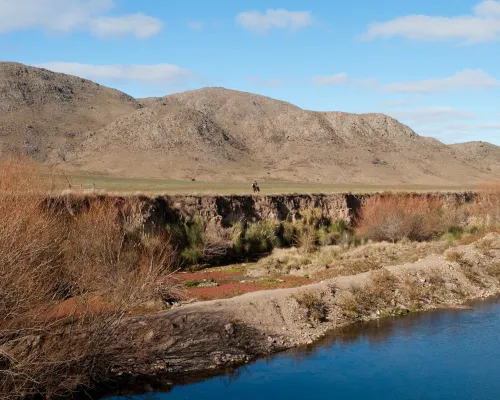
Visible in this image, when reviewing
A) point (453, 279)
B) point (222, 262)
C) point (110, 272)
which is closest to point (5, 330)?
point (110, 272)

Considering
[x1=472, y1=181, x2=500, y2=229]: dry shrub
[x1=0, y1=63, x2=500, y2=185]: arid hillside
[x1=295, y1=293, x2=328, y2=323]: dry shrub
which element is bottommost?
[x1=295, y1=293, x2=328, y2=323]: dry shrub

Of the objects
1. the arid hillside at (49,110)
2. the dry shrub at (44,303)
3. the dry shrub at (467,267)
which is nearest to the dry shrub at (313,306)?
the dry shrub at (44,303)

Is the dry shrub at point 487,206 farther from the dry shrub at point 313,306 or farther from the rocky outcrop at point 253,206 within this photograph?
the dry shrub at point 313,306

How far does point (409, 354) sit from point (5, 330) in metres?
13.3

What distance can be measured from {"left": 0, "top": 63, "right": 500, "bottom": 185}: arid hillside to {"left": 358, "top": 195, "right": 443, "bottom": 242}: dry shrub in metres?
42.8

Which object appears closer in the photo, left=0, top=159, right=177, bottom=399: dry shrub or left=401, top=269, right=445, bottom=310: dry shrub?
Result: left=0, top=159, right=177, bottom=399: dry shrub

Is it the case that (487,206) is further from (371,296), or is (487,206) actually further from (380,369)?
(380,369)

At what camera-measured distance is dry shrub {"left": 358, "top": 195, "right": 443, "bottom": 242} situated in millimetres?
43656

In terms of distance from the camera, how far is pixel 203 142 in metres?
105

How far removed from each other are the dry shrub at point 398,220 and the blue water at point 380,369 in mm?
21037

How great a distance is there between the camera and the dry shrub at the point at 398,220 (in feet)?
143

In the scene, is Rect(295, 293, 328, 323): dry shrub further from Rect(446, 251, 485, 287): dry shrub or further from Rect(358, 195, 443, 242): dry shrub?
Rect(358, 195, 443, 242): dry shrub

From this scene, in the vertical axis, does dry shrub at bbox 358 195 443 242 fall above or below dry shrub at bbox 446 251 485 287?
above

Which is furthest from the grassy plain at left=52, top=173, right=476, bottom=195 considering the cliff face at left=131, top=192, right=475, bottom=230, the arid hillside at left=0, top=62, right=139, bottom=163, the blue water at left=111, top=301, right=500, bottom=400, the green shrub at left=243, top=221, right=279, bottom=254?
the arid hillside at left=0, top=62, right=139, bottom=163
